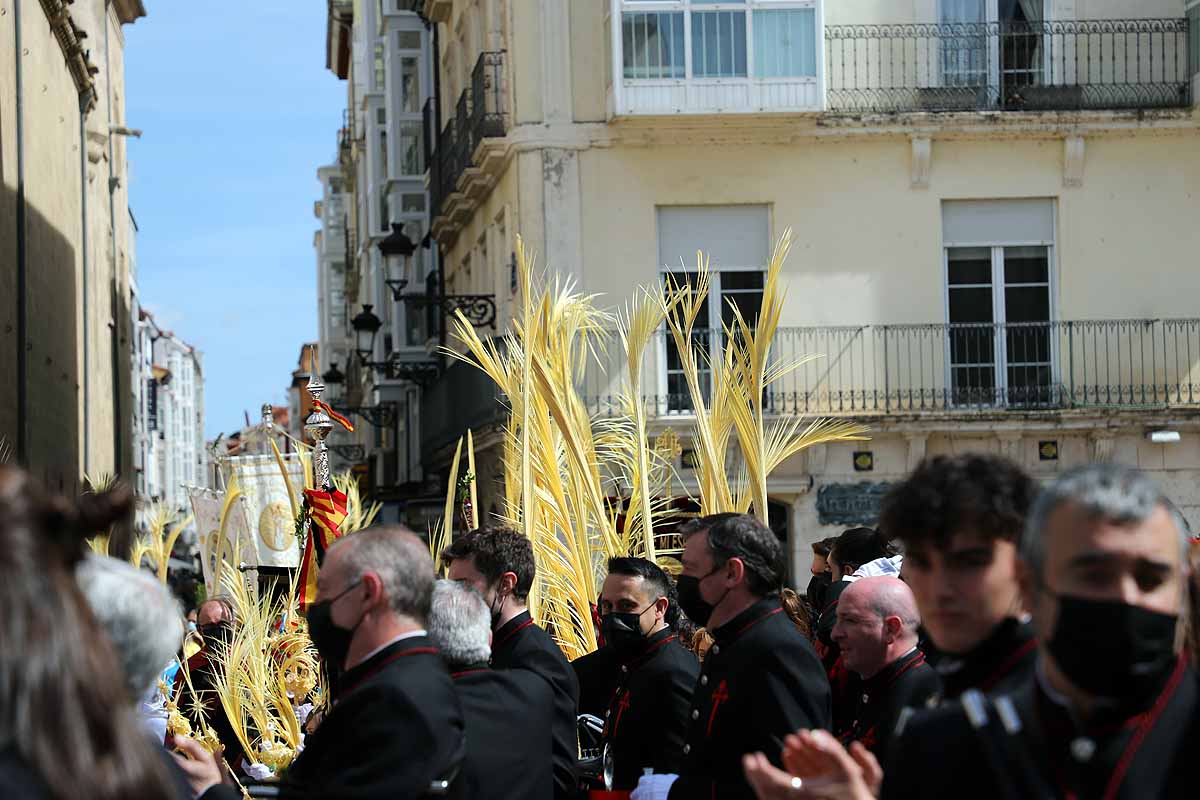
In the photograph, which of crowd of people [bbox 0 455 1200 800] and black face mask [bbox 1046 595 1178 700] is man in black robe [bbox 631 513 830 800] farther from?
→ black face mask [bbox 1046 595 1178 700]

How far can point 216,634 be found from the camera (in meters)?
10.5

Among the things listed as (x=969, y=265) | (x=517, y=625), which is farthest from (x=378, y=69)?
(x=517, y=625)

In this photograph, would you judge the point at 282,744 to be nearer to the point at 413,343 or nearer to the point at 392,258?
the point at 392,258

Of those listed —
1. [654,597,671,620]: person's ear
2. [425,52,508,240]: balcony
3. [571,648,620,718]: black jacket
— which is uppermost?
[425,52,508,240]: balcony

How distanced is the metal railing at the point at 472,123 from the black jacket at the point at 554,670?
1513cm

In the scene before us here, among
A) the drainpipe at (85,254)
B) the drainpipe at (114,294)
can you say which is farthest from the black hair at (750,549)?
the drainpipe at (114,294)

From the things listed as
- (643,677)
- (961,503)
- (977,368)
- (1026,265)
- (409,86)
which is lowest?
(643,677)

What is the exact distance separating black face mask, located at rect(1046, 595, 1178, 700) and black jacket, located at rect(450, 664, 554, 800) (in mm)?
2340

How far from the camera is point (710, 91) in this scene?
2008 centimetres

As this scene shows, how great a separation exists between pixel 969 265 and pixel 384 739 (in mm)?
17585

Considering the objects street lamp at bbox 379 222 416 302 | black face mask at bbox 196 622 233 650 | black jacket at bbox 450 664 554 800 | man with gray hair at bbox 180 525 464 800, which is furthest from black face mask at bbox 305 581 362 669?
street lamp at bbox 379 222 416 302

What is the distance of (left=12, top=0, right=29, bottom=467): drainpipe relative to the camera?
2192cm

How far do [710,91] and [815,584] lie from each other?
38.8 ft

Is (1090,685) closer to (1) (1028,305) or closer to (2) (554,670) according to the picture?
(2) (554,670)
